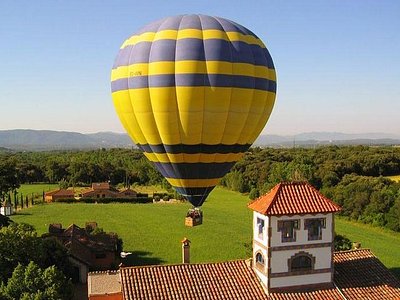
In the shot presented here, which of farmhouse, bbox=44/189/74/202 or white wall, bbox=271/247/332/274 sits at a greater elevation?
white wall, bbox=271/247/332/274

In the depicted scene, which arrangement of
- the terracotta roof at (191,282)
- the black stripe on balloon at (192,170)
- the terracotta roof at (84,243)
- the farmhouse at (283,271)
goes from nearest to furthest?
the terracotta roof at (191,282)
the black stripe on balloon at (192,170)
the farmhouse at (283,271)
the terracotta roof at (84,243)

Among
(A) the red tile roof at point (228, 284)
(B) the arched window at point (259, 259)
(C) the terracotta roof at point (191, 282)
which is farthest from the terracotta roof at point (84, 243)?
(B) the arched window at point (259, 259)

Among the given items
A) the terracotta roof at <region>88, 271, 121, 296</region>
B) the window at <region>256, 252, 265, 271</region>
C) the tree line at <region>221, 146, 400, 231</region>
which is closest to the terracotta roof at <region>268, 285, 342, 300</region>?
the window at <region>256, 252, 265, 271</region>

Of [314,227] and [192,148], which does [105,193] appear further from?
[192,148]

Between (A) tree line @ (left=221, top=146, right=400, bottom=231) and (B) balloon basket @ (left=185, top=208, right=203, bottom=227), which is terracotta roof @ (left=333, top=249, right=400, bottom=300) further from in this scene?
(A) tree line @ (left=221, top=146, right=400, bottom=231)

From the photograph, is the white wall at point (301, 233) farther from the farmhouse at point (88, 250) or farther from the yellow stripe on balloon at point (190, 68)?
the farmhouse at point (88, 250)

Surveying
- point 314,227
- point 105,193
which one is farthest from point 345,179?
point 314,227

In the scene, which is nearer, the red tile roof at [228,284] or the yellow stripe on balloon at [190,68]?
the yellow stripe on balloon at [190,68]
